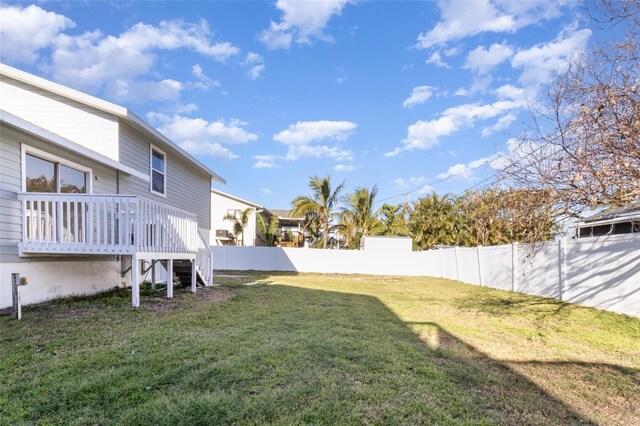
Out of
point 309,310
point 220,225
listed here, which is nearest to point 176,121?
point 220,225

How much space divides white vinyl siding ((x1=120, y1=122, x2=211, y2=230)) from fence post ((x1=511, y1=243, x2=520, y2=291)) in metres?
11.2

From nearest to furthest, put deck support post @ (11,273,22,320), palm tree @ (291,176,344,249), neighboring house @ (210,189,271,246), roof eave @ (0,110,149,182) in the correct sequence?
deck support post @ (11,273,22,320) < roof eave @ (0,110,149,182) < palm tree @ (291,176,344,249) < neighboring house @ (210,189,271,246)

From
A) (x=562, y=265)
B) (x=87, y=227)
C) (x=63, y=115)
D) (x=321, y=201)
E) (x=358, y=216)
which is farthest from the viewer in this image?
(x=358, y=216)

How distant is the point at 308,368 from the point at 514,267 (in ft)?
30.9

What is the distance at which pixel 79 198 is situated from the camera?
6234mm

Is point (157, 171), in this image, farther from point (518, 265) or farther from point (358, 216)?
point (358, 216)

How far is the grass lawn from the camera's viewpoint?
257cm

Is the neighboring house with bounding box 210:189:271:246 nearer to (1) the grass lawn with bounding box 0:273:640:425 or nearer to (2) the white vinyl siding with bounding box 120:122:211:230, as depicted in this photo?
(2) the white vinyl siding with bounding box 120:122:211:230

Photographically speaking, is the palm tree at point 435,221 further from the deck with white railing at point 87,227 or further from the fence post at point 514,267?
the deck with white railing at point 87,227

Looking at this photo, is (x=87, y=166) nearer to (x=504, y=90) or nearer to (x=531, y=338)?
(x=531, y=338)

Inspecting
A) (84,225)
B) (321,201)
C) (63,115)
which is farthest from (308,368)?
(321,201)

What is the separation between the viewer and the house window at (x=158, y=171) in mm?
10359

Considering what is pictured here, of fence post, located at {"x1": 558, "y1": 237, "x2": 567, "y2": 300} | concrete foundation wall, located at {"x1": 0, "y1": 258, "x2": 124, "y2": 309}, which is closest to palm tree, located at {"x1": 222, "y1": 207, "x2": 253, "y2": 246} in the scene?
concrete foundation wall, located at {"x1": 0, "y1": 258, "x2": 124, "y2": 309}

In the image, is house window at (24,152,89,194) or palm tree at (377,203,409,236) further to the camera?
palm tree at (377,203,409,236)
